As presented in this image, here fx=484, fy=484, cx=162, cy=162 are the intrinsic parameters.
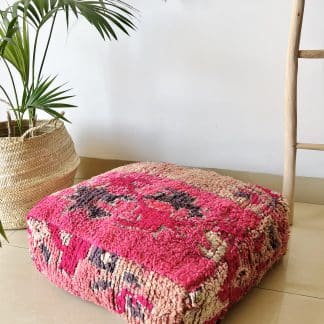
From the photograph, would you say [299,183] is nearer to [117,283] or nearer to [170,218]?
[170,218]

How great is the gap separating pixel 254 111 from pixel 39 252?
2.56 ft

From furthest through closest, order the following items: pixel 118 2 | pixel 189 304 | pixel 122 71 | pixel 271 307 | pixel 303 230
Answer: pixel 122 71 < pixel 118 2 < pixel 303 230 < pixel 271 307 < pixel 189 304

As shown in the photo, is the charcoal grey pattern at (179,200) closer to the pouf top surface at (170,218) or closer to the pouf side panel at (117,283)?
the pouf top surface at (170,218)

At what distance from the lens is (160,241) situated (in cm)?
96

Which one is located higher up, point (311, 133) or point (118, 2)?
point (118, 2)

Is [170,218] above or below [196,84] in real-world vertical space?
below

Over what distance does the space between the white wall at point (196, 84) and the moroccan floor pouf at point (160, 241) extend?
1.17 ft

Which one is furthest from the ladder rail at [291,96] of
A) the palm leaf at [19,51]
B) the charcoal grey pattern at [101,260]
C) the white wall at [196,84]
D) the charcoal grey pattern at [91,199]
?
the palm leaf at [19,51]

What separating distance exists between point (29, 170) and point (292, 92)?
766 mm

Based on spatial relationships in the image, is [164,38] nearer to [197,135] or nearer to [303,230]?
[197,135]

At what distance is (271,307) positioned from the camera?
1.08 m

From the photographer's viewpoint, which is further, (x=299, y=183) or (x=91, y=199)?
(x=299, y=183)

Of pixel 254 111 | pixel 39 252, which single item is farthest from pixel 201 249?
pixel 254 111

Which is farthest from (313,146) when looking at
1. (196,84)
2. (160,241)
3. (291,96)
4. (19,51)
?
(19,51)
